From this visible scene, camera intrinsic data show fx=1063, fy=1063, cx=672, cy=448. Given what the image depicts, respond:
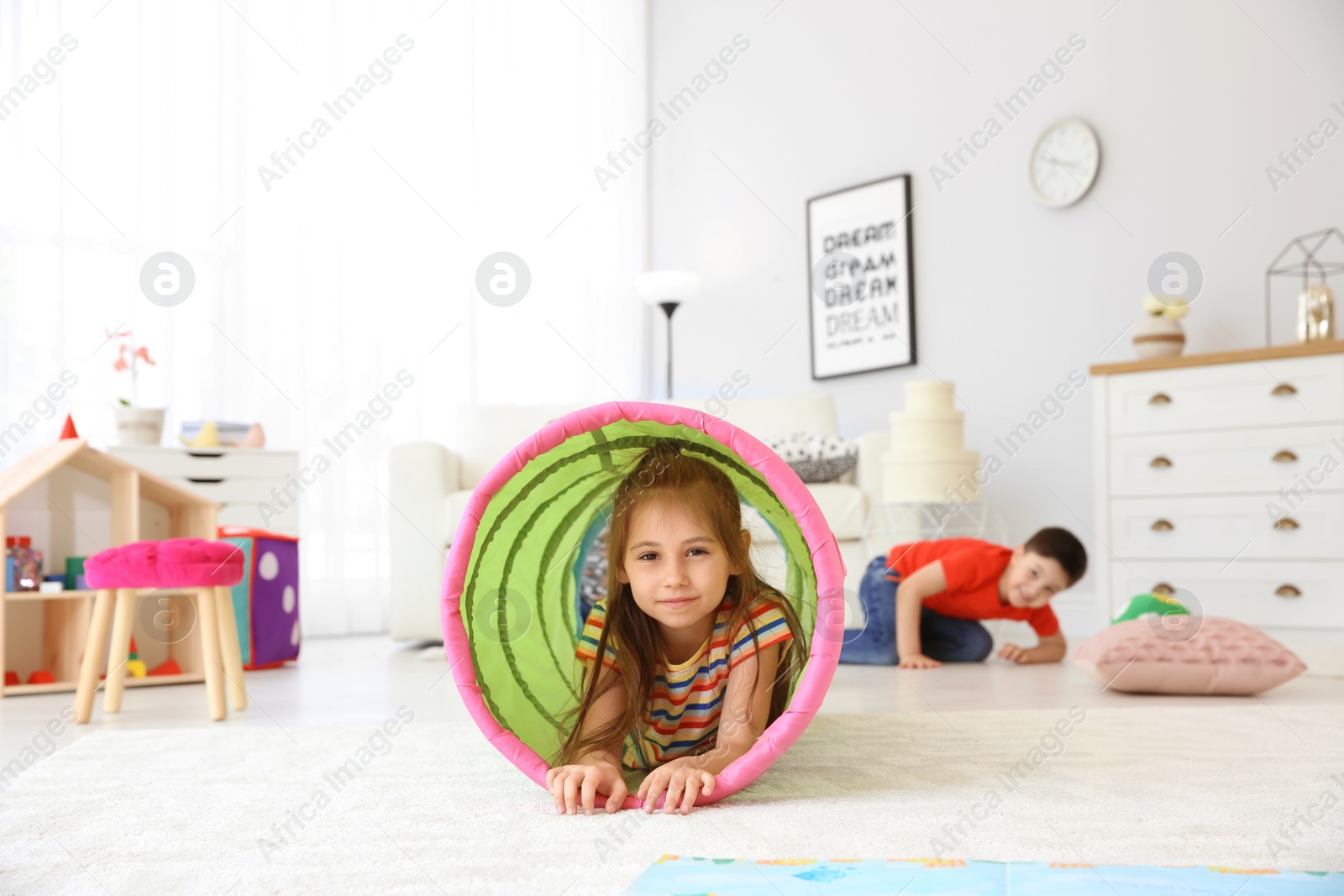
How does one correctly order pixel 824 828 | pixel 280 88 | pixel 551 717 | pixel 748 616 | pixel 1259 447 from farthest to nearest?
pixel 280 88, pixel 1259 447, pixel 551 717, pixel 748 616, pixel 824 828

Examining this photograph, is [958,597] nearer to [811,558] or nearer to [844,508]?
[844,508]

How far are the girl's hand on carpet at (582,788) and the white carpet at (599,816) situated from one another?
2cm

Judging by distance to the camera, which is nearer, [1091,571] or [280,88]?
[1091,571]

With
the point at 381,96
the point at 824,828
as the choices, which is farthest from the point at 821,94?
the point at 824,828

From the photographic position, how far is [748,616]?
1.47 m

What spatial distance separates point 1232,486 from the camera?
3.09m

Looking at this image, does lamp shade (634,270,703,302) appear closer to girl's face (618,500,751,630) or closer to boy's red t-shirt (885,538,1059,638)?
boy's red t-shirt (885,538,1059,638)

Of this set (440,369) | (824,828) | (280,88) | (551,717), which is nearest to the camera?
(824,828)

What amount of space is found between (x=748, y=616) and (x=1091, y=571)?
2.68 metres

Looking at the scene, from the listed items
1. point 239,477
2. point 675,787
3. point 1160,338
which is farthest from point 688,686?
point 1160,338

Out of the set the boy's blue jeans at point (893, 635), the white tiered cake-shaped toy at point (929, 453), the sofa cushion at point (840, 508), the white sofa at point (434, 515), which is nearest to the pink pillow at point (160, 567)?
the white sofa at point (434, 515)

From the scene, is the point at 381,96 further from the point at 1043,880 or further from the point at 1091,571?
the point at 1043,880

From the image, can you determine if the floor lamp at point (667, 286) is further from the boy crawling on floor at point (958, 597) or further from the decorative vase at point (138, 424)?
the decorative vase at point (138, 424)

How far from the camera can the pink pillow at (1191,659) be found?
7.58ft
